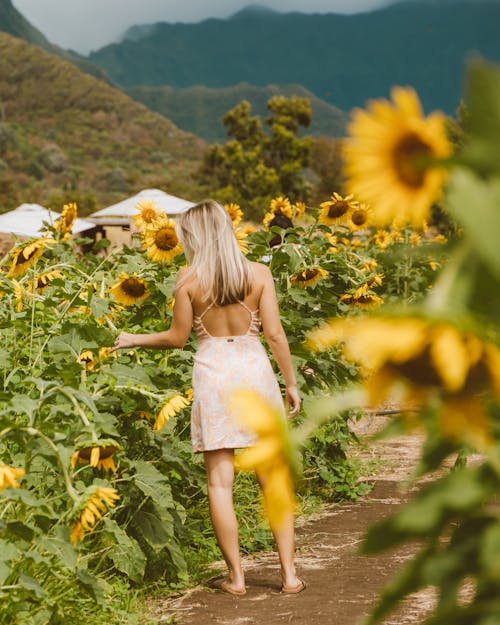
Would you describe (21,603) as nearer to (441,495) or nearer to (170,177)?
(441,495)

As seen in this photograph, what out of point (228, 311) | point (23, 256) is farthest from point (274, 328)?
point (23, 256)

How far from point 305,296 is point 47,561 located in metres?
2.73

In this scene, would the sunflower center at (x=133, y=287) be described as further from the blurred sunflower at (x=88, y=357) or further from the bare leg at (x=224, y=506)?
the bare leg at (x=224, y=506)

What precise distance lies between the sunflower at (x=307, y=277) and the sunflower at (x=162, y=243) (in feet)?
2.71

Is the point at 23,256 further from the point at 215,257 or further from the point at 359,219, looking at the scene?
the point at 359,219

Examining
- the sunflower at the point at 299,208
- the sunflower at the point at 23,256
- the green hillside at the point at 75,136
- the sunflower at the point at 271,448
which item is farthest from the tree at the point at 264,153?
the sunflower at the point at 271,448

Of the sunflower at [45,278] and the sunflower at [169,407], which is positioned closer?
the sunflower at [169,407]

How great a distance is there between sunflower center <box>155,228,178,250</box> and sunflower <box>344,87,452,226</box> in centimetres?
355

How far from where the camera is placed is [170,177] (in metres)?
58.2

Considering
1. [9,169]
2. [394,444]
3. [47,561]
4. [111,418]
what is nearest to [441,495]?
[47,561]

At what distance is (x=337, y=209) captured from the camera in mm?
5711

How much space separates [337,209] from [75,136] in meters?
59.4

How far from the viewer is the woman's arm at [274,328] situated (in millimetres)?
3605

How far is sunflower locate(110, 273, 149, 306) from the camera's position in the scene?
428 centimetres
